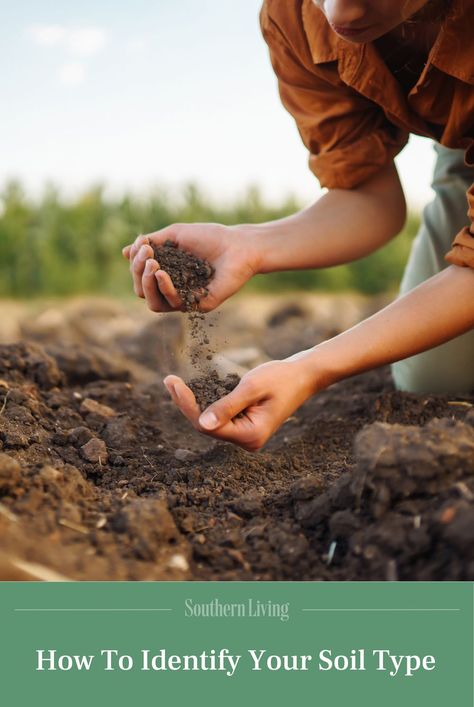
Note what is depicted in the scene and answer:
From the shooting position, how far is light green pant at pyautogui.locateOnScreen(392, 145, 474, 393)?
276 centimetres

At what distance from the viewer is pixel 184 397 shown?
191cm

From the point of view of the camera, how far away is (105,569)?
1464 millimetres

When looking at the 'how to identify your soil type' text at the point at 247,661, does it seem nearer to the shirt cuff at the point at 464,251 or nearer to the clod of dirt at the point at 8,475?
the clod of dirt at the point at 8,475

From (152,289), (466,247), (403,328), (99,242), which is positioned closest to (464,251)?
(466,247)

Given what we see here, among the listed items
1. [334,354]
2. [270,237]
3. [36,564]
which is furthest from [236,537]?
[270,237]

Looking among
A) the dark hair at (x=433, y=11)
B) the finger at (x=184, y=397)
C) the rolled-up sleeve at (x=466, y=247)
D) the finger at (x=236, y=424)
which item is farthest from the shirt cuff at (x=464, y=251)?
the finger at (x=184, y=397)

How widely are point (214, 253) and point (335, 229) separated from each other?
44 centimetres

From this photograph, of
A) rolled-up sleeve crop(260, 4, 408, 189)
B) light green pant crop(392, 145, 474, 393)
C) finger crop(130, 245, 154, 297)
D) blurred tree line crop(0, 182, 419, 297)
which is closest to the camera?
finger crop(130, 245, 154, 297)

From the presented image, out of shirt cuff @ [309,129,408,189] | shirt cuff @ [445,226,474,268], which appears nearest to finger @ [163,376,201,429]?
shirt cuff @ [445,226,474,268]

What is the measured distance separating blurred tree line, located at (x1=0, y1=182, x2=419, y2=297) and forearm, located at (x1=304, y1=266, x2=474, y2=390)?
386 centimetres

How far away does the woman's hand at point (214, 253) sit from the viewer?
223cm

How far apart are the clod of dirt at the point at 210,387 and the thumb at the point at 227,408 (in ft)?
0.47

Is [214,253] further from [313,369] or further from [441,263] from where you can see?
[441,263]

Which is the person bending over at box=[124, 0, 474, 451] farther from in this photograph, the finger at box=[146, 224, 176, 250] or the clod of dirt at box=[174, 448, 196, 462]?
the clod of dirt at box=[174, 448, 196, 462]
